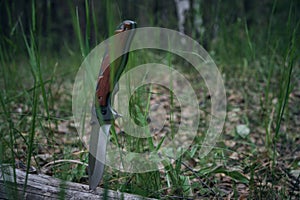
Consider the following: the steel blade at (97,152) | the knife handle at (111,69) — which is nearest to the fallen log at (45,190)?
the steel blade at (97,152)

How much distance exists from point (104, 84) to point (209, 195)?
0.61 metres

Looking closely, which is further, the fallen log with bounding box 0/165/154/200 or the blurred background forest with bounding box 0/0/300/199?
the blurred background forest with bounding box 0/0/300/199

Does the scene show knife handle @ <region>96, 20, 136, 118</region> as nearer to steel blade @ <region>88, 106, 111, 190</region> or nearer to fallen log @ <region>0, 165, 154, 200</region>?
steel blade @ <region>88, 106, 111, 190</region>

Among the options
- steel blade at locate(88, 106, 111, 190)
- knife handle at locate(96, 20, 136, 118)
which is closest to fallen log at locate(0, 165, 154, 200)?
steel blade at locate(88, 106, 111, 190)

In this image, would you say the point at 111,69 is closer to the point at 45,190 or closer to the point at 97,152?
the point at 97,152

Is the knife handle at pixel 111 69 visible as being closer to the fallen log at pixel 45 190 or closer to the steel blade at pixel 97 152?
the steel blade at pixel 97 152

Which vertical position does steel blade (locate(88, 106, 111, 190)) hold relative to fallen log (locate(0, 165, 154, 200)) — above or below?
above

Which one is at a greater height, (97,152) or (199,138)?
(97,152)

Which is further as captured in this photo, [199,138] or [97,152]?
[199,138]

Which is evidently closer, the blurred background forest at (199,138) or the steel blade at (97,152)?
the steel blade at (97,152)

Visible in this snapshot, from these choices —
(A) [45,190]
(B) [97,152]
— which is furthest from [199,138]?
(A) [45,190]

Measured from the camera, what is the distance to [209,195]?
130cm

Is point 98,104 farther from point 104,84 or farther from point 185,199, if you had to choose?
point 185,199

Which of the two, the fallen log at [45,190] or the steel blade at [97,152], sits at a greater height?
the steel blade at [97,152]
